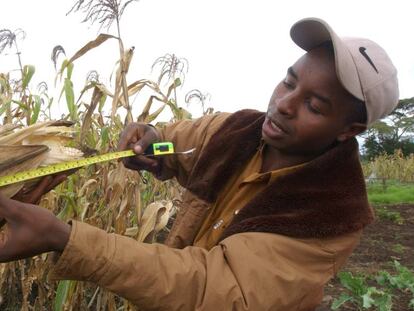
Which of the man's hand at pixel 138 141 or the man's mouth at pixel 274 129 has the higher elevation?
the man's mouth at pixel 274 129

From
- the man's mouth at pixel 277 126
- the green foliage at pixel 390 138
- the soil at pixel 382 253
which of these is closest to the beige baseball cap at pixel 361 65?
the man's mouth at pixel 277 126

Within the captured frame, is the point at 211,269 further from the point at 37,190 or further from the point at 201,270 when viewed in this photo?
the point at 37,190

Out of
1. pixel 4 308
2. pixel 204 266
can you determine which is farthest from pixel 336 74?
Answer: pixel 4 308

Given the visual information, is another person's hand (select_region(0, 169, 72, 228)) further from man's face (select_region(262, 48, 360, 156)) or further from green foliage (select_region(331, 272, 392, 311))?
green foliage (select_region(331, 272, 392, 311))

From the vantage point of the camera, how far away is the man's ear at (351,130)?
4.80ft

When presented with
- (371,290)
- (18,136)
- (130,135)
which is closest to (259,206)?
(130,135)

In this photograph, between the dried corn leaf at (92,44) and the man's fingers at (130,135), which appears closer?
the man's fingers at (130,135)

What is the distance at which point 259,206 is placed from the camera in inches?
54.4

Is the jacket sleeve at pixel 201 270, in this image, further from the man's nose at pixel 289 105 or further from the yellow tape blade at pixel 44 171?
the man's nose at pixel 289 105

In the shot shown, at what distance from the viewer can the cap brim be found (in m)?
1.30

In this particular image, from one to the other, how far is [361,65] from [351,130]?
0.72 ft

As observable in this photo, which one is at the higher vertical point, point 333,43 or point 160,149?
point 333,43

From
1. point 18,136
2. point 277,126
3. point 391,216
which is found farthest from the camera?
point 391,216

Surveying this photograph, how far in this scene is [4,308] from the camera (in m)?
3.02
